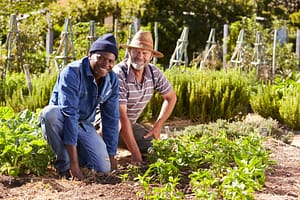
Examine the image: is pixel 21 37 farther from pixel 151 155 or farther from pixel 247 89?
pixel 151 155

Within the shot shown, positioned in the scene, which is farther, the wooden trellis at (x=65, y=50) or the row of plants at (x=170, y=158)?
the wooden trellis at (x=65, y=50)

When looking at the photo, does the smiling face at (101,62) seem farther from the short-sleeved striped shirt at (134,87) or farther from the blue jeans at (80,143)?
the short-sleeved striped shirt at (134,87)

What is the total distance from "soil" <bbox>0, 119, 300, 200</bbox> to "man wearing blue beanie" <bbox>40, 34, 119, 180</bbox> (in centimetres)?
13

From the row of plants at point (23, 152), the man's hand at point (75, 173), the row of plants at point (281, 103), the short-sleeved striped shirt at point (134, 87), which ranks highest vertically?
the short-sleeved striped shirt at point (134, 87)

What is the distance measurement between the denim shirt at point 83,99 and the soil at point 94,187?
0.99 ft

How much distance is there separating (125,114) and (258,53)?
7.08m

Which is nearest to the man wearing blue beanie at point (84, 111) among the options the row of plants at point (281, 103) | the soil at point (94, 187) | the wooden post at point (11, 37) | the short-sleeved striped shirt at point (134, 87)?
the soil at point (94, 187)

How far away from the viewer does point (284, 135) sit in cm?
711

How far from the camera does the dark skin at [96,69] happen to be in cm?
454

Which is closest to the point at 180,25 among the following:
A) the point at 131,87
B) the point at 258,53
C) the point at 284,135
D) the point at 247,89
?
the point at 258,53

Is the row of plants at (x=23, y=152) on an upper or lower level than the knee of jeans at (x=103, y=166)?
A: upper

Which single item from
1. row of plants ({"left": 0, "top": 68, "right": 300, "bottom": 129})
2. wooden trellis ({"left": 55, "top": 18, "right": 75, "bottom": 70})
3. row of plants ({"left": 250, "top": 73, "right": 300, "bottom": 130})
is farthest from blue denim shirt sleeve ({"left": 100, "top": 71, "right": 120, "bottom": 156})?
wooden trellis ({"left": 55, "top": 18, "right": 75, "bottom": 70})

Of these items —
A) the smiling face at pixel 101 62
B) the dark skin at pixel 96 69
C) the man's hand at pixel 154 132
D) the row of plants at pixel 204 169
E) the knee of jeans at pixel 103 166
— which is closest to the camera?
the row of plants at pixel 204 169

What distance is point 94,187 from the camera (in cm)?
430
